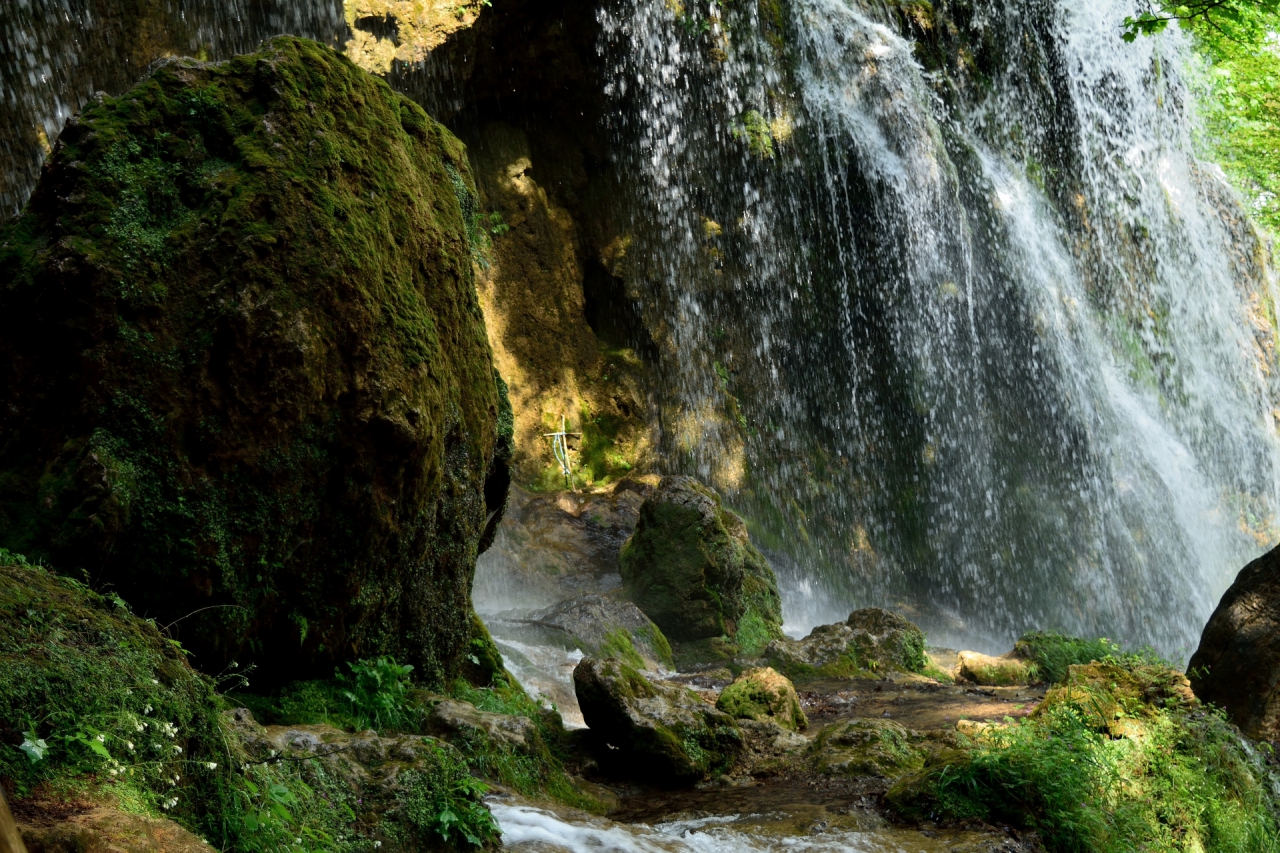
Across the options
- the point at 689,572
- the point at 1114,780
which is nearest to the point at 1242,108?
the point at 689,572

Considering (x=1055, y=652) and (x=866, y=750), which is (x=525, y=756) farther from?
(x=1055, y=652)

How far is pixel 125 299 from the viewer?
3.98 meters

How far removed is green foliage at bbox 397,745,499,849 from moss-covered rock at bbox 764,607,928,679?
725 cm

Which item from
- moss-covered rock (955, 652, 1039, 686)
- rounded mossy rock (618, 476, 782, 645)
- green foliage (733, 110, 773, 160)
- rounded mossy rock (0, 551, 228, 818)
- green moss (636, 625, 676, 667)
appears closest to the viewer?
rounded mossy rock (0, 551, 228, 818)

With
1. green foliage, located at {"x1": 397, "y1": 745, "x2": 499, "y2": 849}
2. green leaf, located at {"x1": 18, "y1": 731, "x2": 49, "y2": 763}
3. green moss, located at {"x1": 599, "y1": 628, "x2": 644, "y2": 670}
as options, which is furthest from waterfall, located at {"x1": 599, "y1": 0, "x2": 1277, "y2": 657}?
green leaf, located at {"x1": 18, "y1": 731, "x2": 49, "y2": 763}

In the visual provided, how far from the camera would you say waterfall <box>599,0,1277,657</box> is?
1767 centimetres

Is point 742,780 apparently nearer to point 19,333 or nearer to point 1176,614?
point 19,333

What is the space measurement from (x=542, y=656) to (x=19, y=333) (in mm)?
5977

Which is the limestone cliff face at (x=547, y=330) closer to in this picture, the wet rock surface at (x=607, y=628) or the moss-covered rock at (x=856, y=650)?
the wet rock surface at (x=607, y=628)

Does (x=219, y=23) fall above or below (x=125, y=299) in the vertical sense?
above

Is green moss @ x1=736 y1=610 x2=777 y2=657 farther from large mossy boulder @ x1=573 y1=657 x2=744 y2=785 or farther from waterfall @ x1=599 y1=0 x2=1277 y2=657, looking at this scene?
large mossy boulder @ x1=573 y1=657 x2=744 y2=785

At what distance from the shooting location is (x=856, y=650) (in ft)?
37.1

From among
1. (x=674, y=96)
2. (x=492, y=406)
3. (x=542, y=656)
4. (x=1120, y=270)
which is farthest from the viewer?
(x=1120, y=270)

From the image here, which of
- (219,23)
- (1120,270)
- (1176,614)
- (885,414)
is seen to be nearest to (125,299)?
(219,23)
